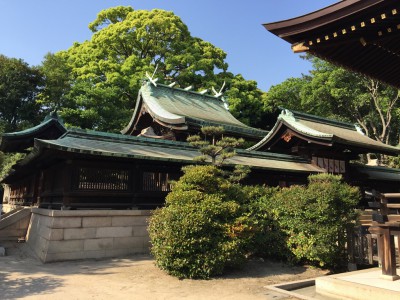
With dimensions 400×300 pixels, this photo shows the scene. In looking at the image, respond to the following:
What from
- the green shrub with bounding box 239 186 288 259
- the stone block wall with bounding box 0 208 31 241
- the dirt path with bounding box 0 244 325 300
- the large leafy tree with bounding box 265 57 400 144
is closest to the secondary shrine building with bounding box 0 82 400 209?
the stone block wall with bounding box 0 208 31 241

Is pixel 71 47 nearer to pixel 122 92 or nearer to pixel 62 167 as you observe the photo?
pixel 122 92

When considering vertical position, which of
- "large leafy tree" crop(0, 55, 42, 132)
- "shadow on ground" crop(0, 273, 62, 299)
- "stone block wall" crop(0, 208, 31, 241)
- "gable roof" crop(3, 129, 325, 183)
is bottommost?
"shadow on ground" crop(0, 273, 62, 299)

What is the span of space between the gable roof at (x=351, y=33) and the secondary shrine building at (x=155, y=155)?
300 inches

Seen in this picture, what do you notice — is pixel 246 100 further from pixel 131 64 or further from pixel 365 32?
pixel 365 32

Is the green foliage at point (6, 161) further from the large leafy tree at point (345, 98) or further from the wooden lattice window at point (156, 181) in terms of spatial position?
the large leafy tree at point (345, 98)

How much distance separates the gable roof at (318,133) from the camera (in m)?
17.0

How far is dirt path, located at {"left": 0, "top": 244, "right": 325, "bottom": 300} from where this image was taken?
7.57m

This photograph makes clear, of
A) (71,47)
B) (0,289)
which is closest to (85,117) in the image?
(71,47)

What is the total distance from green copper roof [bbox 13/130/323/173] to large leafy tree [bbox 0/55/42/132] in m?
21.0

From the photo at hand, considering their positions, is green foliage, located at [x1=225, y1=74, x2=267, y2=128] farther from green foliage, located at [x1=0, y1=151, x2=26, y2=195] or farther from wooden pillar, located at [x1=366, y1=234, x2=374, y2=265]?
wooden pillar, located at [x1=366, y1=234, x2=374, y2=265]

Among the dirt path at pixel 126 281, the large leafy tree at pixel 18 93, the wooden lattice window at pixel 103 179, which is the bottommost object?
the dirt path at pixel 126 281

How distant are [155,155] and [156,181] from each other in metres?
1.26

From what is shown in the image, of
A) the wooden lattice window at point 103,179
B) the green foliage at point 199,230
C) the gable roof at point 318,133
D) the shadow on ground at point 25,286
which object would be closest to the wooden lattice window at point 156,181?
the wooden lattice window at point 103,179

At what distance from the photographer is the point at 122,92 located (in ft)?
100
